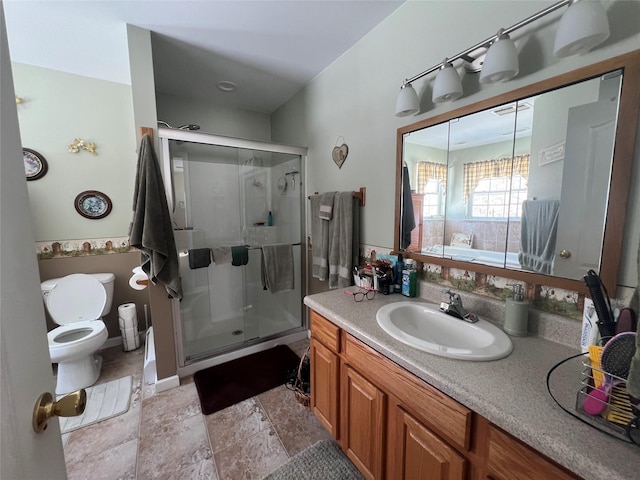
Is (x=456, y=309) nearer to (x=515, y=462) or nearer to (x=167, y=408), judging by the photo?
(x=515, y=462)

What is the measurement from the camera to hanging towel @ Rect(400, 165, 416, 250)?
1.52 metres

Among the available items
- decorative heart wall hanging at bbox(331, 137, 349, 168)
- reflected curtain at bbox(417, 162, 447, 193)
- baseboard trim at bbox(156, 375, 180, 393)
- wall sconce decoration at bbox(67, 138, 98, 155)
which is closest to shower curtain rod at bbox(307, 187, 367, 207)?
decorative heart wall hanging at bbox(331, 137, 349, 168)

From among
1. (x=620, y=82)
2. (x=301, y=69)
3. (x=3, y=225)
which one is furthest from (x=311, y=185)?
(x=3, y=225)

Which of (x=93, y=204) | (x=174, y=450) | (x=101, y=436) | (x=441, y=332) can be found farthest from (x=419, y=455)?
(x=93, y=204)

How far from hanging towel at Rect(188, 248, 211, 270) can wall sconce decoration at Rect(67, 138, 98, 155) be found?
1351 millimetres

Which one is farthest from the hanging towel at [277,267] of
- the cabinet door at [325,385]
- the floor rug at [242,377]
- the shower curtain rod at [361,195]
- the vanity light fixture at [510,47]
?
the vanity light fixture at [510,47]

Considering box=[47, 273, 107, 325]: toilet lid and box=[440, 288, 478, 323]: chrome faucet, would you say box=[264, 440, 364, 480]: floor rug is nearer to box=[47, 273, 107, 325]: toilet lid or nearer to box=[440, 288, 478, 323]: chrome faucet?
box=[440, 288, 478, 323]: chrome faucet

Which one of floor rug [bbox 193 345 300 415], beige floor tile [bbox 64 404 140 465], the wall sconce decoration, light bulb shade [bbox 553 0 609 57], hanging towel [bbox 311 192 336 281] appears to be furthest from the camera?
the wall sconce decoration

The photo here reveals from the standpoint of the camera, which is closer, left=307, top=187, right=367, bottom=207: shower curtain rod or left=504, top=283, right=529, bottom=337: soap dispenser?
left=504, top=283, right=529, bottom=337: soap dispenser

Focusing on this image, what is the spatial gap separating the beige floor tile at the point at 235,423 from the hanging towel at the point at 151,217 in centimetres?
98

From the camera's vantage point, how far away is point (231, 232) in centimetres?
239

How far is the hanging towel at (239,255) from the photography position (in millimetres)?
2391

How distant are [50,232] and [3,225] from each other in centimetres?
257

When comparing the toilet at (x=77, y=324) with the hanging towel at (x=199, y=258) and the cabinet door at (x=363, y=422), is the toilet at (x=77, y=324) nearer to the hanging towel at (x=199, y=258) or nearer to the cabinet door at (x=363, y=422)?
the hanging towel at (x=199, y=258)
